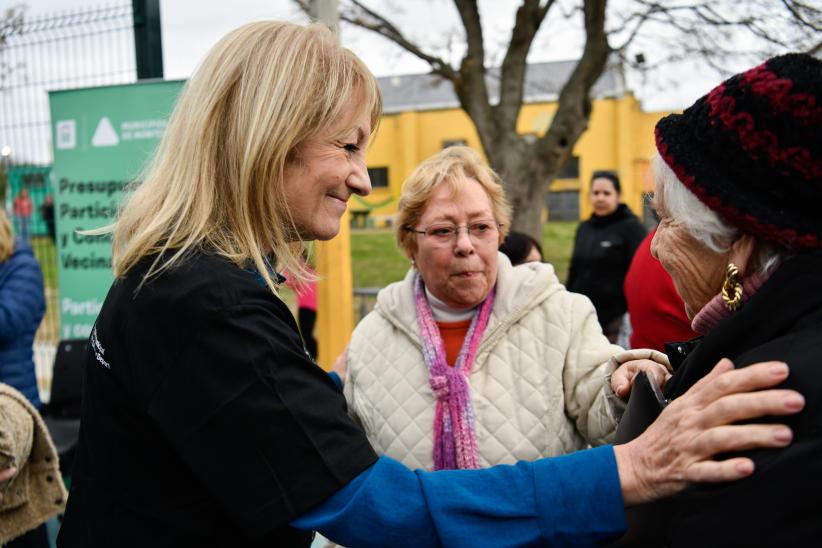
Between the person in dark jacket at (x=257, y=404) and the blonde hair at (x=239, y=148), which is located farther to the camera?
the blonde hair at (x=239, y=148)

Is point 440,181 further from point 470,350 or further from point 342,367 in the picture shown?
point 342,367

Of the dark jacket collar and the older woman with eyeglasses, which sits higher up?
the dark jacket collar

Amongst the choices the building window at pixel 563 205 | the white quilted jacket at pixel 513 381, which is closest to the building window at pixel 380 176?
the building window at pixel 563 205

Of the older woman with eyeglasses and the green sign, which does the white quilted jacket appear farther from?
the green sign

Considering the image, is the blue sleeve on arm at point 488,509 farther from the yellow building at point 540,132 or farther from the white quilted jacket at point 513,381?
the yellow building at point 540,132

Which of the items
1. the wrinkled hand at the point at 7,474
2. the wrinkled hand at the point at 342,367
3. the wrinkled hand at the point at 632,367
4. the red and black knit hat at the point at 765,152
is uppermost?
the red and black knit hat at the point at 765,152

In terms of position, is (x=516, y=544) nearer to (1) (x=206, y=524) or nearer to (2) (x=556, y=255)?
(1) (x=206, y=524)

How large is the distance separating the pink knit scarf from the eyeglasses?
0.82 feet

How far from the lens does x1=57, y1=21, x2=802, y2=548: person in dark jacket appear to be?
3.99ft

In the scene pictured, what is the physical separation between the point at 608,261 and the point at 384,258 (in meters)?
11.5

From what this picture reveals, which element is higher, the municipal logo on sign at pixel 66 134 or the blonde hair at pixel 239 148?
the municipal logo on sign at pixel 66 134

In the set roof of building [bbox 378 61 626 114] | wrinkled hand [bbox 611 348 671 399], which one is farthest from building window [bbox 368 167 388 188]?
wrinkled hand [bbox 611 348 671 399]

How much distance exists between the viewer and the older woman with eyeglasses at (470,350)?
2.17 m

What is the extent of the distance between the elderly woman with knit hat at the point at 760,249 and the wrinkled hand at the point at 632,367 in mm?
394
